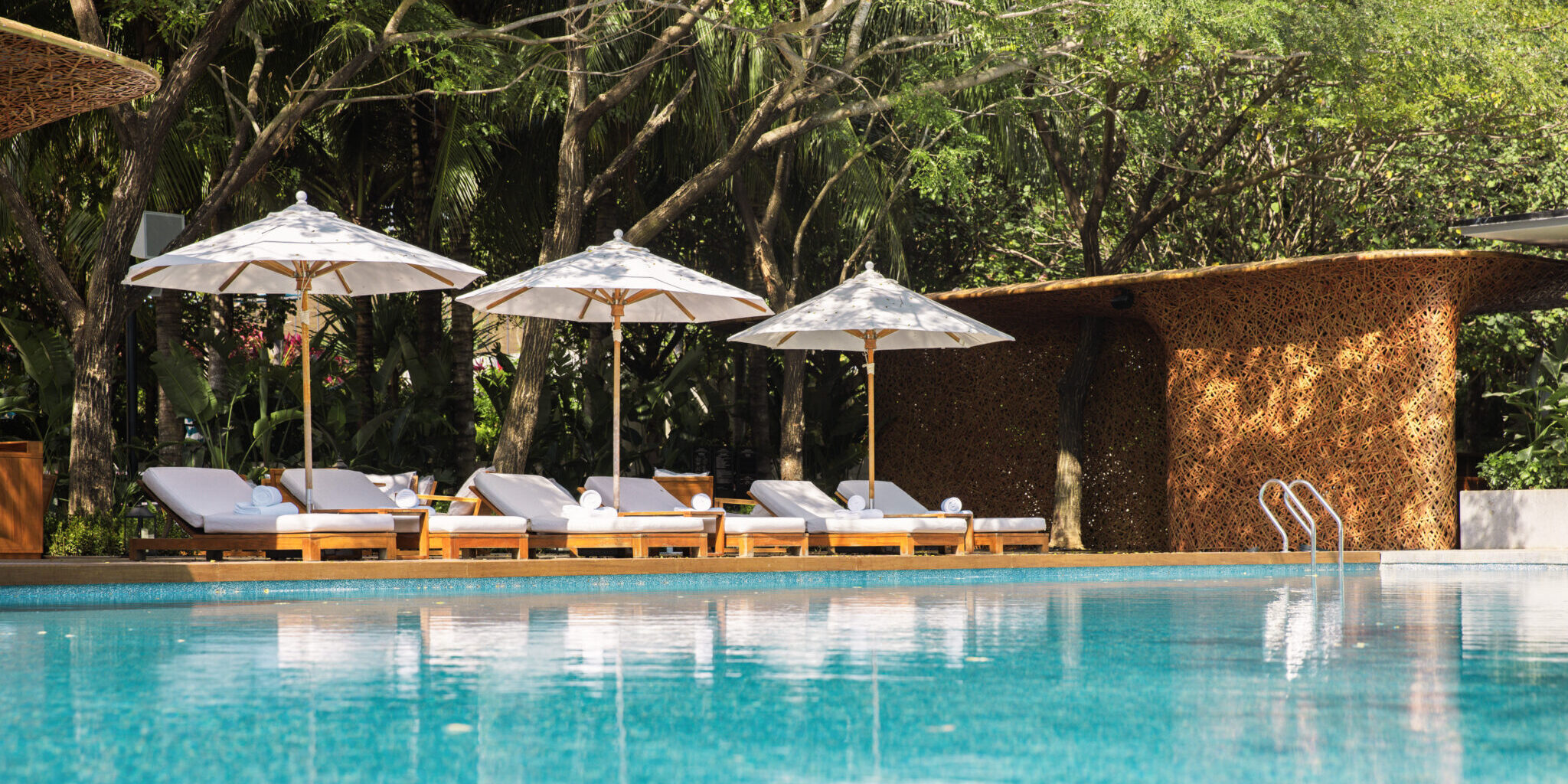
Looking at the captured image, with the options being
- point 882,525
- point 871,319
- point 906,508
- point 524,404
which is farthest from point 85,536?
point 906,508

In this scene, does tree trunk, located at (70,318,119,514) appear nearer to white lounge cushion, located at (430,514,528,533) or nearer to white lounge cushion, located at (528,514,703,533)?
white lounge cushion, located at (430,514,528,533)

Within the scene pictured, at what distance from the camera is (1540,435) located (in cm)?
1459

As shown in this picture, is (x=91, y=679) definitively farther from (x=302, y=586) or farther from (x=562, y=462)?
(x=562, y=462)

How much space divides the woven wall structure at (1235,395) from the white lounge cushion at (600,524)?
5.41 metres

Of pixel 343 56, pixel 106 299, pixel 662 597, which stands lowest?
pixel 662 597

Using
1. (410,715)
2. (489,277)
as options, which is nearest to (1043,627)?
(410,715)

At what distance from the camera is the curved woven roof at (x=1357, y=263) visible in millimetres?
12977

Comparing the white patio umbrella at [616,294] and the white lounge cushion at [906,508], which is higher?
the white patio umbrella at [616,294]

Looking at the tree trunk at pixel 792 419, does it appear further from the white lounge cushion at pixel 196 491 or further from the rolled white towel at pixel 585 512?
the white lounge cushion at pixel 196 491

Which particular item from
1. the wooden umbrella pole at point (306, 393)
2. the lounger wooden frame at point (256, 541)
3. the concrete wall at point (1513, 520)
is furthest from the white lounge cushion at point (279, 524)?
the concrete wall at point (1513, 520)

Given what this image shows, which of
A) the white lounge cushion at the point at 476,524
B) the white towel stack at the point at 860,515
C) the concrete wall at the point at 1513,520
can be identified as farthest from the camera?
the concrete wall at the point at 1513,520

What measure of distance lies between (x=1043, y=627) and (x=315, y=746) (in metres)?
4.22

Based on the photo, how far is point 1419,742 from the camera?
3.64 m

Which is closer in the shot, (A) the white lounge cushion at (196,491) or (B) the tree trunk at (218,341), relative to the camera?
(A) the white lounge cushion at (196,491)
